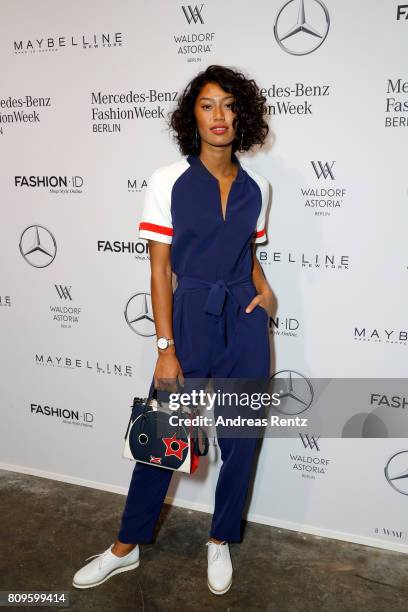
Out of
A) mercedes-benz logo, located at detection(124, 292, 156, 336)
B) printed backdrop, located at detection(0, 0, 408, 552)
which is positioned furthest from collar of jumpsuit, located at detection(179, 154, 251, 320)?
mercedes-benz logo, located at detection(124, 292, 156, 336)

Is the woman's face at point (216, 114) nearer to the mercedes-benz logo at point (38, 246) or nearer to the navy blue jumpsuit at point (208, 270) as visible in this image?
the navy blue jumpsuit at point (208, 270)

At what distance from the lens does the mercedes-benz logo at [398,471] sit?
2154 millimetres

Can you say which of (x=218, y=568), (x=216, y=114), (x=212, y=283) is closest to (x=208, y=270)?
(x=212, y=283)

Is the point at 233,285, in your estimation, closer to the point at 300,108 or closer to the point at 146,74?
the point at 300,108

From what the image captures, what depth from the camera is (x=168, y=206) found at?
1.81m

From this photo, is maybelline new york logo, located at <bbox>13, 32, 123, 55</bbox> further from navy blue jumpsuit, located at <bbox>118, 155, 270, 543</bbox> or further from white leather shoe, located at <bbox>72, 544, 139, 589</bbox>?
white leather shoe, located at <bbox>72, 544, 139, 589</bbox>

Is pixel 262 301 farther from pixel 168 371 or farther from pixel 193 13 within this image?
pixel 193 13

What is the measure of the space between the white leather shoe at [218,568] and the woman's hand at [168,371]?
0.69m

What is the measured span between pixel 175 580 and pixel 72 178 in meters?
1.63

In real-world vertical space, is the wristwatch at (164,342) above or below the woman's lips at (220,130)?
below

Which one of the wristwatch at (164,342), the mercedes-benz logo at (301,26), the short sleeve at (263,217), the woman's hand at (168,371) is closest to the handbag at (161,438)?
the woman's hand at (168,371)

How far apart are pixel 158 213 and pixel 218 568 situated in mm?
1305

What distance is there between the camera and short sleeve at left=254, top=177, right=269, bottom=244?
193 centimetres

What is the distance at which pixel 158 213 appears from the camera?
5.94 ft
